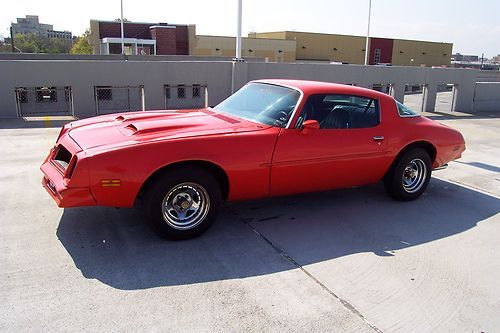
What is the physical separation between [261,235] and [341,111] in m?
1.76

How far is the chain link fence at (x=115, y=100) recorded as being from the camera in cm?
1309

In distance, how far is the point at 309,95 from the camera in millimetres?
5016

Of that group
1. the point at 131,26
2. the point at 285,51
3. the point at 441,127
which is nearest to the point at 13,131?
the point at 441,127

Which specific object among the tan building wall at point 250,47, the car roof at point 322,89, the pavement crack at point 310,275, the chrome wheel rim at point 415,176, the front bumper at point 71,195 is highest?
the tan building wall at point 250,47

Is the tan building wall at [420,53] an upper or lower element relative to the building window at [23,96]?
upper

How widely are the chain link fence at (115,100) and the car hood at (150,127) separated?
8.10 m

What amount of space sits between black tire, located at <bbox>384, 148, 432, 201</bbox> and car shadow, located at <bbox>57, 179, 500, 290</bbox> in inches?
5.6

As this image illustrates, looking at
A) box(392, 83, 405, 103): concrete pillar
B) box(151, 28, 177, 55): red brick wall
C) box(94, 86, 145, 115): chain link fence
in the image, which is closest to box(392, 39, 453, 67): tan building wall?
box(151, 28, 177, 55): red brick wall

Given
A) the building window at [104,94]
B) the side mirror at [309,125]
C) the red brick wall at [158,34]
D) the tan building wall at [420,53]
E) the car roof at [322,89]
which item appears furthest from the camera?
the tan building wall at [420,53]

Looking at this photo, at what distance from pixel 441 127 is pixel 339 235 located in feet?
8.15

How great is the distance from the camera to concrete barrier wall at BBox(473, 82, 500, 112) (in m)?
18.7

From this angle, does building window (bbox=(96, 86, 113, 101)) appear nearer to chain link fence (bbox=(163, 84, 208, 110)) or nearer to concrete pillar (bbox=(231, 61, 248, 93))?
chain link fence (bbox=(163, 84, 208, 110))

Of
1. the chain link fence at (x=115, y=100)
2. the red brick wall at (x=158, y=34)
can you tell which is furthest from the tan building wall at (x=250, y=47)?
the chain link fence at (x=115, y=100)

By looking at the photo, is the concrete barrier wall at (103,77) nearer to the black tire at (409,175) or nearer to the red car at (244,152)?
the red car at (244,152)
